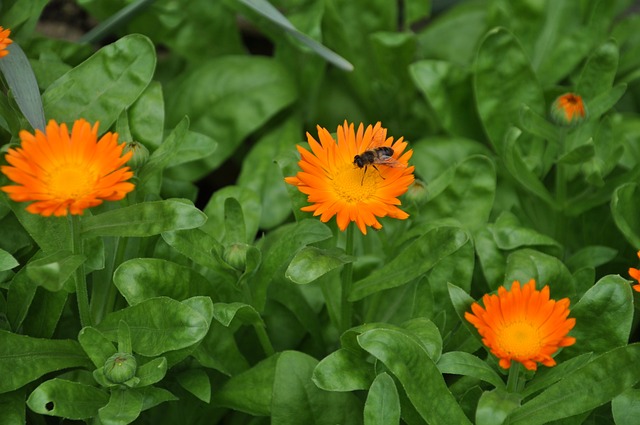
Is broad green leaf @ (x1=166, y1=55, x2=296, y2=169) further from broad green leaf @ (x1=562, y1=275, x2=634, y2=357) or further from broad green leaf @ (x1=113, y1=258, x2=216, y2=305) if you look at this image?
broad green leaf @ (x1=562, y1=275, x2=634, y2=357)

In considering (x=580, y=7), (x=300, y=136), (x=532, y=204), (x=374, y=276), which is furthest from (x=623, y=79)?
(x=374, y=276)

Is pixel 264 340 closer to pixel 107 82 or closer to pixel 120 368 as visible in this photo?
pixel 120 368

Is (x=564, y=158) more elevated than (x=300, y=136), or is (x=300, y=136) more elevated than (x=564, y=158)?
(x=564, y=158)

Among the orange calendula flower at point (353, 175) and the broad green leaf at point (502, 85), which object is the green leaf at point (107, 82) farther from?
the broad green leaf at point (502, 85)

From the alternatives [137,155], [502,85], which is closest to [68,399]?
[137,155]

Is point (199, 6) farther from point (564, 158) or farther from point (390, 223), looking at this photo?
point (564, 158)
